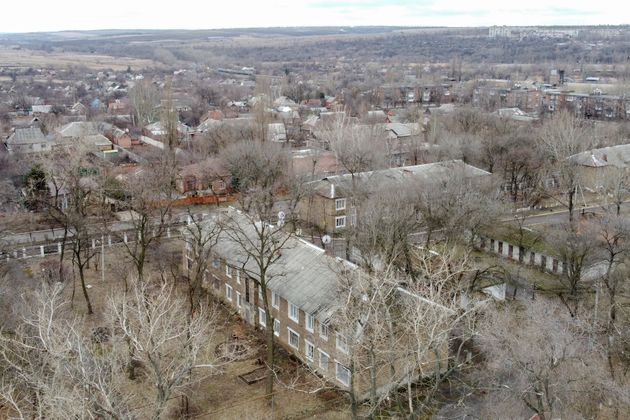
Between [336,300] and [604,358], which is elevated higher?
[336,300]

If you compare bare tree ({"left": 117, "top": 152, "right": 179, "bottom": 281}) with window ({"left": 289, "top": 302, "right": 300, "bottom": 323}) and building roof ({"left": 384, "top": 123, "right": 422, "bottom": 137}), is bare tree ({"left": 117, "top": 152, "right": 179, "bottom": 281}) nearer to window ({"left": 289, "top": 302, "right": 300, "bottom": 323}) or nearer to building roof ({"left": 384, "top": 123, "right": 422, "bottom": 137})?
window ({"left": 289, "top": 302, "right": 300, "bottom": 323})

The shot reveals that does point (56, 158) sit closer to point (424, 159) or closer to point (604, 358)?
point (424, 159)

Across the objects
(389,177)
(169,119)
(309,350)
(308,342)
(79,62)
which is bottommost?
(309,350)

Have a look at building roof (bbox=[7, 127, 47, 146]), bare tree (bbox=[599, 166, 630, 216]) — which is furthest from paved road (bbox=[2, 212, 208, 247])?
building roof (bbox=[7, 127, 47, 146])

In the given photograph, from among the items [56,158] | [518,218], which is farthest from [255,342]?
[56,158]

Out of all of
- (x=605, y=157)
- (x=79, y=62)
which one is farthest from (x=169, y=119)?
(x=79, y=62)

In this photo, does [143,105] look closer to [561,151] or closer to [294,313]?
[561,151]
